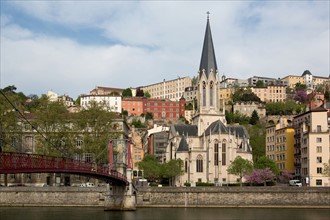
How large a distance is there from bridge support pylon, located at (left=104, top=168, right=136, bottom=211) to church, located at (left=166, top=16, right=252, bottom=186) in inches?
915

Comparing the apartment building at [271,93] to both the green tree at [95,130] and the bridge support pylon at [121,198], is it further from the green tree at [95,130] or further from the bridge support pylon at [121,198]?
the bridge support pylon at [121,198]

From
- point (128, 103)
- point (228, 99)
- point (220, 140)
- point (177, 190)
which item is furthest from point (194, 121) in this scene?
point (228, 99)

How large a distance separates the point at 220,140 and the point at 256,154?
27.6m

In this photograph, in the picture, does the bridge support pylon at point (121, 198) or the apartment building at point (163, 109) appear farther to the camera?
the apartment building at point (163, 109)

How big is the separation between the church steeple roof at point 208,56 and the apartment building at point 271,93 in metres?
85.5

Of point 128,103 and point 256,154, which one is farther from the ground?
point 128,103

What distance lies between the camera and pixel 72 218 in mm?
52312

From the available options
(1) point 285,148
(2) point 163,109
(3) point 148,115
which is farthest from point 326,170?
(2) point 163,109

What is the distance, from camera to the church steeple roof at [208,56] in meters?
105

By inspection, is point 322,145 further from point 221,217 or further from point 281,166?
point 221,217

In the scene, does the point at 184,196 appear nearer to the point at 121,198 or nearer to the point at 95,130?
the point at 121,198

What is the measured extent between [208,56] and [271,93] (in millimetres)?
90555

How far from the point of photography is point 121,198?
6562 cm

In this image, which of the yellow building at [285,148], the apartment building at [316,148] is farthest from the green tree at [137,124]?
the apartment building at [316,148]
